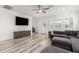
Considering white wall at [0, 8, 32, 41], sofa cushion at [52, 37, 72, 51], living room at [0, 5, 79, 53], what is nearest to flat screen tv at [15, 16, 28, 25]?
living room at [0, 5, 79, 53]

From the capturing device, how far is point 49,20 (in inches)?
398

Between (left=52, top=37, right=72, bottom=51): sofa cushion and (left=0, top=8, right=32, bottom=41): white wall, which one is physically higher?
(left=0, top=8, right=32, bottom=41): white wall

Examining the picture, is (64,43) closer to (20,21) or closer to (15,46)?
(15,46)

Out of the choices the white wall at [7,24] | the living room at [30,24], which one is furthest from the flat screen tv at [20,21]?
the white wall at [7,24]

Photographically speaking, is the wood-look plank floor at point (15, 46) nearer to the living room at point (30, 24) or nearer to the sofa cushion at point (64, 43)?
the living room at point (30, 24)

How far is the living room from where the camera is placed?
4277 millimetres

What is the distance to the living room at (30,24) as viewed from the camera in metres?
4.28

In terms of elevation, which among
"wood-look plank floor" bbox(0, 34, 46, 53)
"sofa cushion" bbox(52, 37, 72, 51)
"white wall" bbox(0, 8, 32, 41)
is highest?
"white wall" bbox(0, 8, 32, 41)

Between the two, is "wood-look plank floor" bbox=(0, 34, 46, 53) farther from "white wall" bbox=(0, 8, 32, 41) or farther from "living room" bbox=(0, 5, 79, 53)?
"white wall" bbox=(0, 8, 32, 41)

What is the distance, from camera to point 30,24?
29.4ft

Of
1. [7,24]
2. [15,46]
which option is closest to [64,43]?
[15,46]

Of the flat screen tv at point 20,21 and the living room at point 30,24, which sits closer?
the living room at point 30,24
